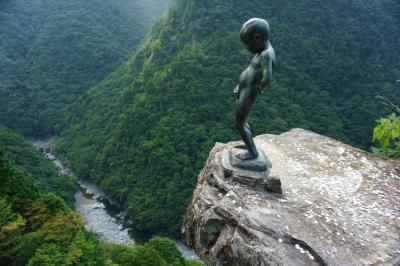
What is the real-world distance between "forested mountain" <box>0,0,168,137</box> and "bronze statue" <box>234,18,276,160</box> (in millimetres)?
→ 53377

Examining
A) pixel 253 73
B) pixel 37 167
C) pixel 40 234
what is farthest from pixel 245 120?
pixel 37 167

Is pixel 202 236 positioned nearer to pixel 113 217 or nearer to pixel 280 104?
pixel 280 104

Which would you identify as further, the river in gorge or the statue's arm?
the river in gorge

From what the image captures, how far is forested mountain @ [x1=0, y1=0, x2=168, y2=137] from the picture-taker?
2307 inches

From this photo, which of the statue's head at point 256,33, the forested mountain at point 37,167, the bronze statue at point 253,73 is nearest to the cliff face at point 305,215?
the bronze statue at point 253,73

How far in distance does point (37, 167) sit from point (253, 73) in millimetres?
39335

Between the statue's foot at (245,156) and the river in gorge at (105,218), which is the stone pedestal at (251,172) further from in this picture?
the river in gorge at (105,218)

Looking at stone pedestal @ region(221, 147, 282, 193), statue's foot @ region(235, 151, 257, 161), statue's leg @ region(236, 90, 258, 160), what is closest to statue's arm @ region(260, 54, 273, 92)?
statue's leg @ region(236, 90, 258, 160)

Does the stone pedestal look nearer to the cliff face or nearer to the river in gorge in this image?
the cliff face

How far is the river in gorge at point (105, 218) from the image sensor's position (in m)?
38.5

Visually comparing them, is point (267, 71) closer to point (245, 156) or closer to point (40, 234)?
point (245, 156)

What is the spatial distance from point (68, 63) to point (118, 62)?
837 cm

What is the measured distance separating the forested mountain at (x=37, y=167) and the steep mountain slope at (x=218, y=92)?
15.0 ft

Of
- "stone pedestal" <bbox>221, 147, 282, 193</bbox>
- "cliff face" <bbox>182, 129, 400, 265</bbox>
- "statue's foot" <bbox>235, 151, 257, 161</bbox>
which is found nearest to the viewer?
"cliff face" <bbox>182, 129, 400, 265</bbox>
